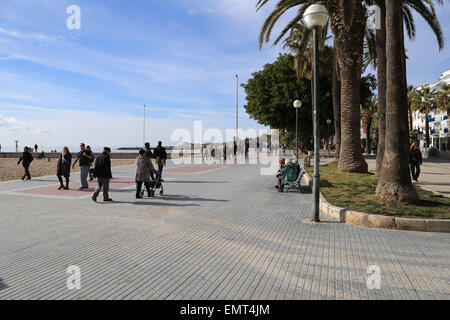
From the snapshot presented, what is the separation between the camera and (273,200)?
31.5 feet

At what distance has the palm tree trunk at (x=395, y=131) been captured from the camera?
25.5 ft

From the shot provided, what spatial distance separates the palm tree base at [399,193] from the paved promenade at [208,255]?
72.8 inches

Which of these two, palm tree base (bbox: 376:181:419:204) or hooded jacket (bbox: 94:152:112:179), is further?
hooded jacket (bbox: 94:152:112:179)

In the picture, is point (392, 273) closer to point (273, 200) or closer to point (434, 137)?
point (273, 200)

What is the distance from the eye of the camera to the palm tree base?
300 inches

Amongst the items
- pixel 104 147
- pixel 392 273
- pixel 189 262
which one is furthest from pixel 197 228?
pixel 104 147

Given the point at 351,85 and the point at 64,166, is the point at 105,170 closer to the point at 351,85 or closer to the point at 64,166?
the point at 64,166

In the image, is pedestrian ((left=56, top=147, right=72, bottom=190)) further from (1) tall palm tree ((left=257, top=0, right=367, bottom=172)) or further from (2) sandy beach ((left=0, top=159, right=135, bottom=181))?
(1) tall palm tree ((left=257, top=0, right=367, bottom=172))

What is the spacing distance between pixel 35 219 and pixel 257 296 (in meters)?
5.80

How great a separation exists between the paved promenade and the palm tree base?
72.8 inches

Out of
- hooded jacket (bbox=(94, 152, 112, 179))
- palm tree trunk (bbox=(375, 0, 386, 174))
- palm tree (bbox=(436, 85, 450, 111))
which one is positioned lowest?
hooded jacket (bbox=(94, 152, 112, 179))

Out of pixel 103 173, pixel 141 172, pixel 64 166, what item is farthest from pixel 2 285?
pixel 64 166

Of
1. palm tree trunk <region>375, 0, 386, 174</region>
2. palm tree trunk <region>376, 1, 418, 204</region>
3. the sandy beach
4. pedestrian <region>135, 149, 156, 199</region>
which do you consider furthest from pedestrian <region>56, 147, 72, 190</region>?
palm tree trunk <region>375, 0, 386, 174</region>
